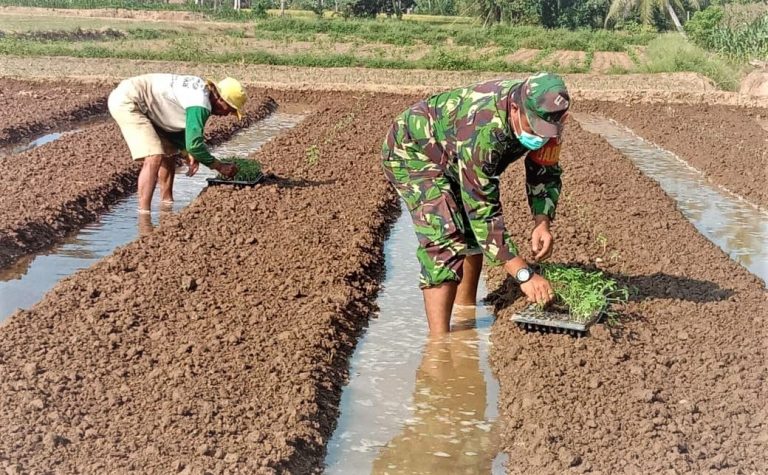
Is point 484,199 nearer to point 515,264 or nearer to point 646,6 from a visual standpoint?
point 515,264

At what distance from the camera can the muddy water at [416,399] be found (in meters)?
4.40

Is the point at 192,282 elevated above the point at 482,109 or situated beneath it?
situated beneath

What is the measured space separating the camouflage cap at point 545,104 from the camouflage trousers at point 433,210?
2.95 ft

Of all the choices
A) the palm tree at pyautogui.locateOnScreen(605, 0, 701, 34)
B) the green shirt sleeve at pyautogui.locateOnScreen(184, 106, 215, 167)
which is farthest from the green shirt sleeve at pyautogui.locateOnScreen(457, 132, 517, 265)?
the palm tree at pyautogui.locateOnScreen(605, 0, 701, 34)

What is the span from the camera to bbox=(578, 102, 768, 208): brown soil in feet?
37.1

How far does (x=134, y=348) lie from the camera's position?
5062 mm

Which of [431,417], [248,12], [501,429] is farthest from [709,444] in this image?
[248,12]

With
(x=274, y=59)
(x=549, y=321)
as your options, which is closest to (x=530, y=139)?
(x=549, y=321)

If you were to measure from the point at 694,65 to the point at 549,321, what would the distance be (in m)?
20.8

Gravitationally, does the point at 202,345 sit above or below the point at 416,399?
above

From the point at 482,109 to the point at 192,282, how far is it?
7.88ft

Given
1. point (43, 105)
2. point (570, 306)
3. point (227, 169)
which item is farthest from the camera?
point (43, 105)

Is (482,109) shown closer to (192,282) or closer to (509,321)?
(509,321)

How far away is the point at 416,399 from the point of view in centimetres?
507
